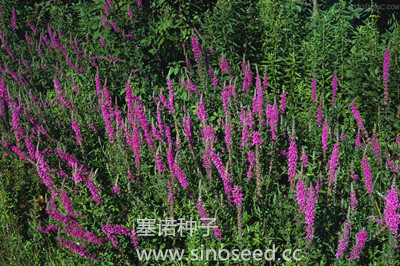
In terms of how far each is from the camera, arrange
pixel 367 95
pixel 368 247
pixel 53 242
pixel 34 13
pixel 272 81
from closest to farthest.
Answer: pixel 368 247, pixel 53 242, pixel 367 95, pixel 272 81, pixel 34 13

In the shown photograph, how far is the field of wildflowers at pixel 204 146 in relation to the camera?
316 centimetres

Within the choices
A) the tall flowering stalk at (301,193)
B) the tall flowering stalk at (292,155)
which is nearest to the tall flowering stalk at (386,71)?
the tall flowering stalk at (292,155)

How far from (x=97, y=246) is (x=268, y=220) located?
4.39 feet

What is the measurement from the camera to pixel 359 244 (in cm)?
277

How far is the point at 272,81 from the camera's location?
17.7 ft

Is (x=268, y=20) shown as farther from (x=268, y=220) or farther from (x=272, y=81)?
(x=268, y=220)

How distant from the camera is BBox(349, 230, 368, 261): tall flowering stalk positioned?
274cm

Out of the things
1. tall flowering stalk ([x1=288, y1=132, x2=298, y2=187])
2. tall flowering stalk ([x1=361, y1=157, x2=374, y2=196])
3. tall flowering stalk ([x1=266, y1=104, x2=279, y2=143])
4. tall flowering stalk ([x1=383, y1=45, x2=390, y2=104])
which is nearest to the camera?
tall flowering stalk ([x1=288, y1=132, x2=298, y2=187])

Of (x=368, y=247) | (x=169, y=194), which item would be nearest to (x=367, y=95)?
(x=368, y=247)

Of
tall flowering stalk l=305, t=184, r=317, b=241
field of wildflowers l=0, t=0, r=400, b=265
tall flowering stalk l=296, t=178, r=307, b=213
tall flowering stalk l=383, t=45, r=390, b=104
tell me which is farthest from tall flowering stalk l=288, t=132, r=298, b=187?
tall flowering stalk l=383, t=45, r=390, b=104

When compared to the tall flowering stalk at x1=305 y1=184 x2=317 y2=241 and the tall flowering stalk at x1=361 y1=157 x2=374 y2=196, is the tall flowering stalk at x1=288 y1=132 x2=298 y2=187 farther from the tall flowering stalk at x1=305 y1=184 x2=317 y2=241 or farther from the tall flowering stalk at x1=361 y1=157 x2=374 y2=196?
the tall flowering stalk at x1=361 y1=157 x2=374 y2=196

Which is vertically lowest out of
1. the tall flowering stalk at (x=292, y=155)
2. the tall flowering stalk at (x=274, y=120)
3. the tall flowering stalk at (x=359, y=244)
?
the tall flowering stalk at (x=359, y=244)

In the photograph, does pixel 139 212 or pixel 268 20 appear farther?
pixel 268 20

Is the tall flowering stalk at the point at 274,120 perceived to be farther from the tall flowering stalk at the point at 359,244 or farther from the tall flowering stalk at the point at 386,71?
the tall flowering stalk at the point at 386,71
